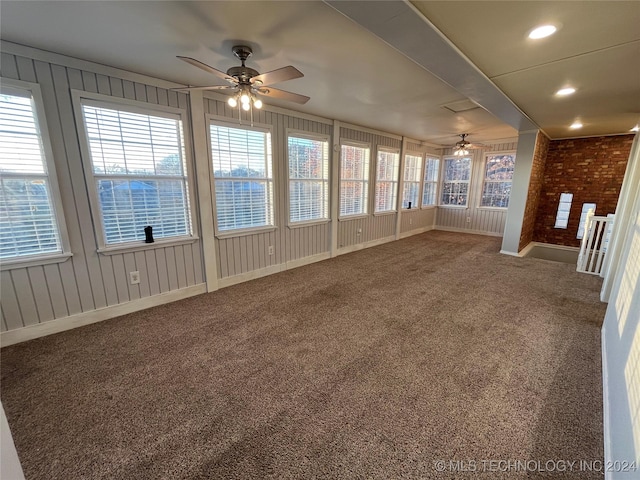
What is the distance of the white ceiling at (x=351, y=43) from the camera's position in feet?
5.47

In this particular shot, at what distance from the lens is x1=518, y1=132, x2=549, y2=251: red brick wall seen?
17.3 feet

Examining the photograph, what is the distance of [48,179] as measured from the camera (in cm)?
245

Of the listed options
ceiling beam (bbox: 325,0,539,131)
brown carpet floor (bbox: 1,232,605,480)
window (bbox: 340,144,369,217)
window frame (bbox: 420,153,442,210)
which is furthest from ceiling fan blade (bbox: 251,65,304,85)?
window frame (bbox: 420,153,442,210)

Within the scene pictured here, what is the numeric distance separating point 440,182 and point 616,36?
6.66 m

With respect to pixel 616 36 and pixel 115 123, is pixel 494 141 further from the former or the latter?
pixel 115 123

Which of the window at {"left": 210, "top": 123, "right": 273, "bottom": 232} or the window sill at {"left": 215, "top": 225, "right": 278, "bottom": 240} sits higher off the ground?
the window at {"left": 210, "top": 123, "right": 273, "bottom": 232}

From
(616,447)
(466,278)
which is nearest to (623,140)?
(466,278)

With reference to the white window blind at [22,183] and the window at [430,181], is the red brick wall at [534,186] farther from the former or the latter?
the white window blind at [22,183]

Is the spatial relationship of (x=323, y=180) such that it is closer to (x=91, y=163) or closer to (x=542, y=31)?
(x=91, y=163)

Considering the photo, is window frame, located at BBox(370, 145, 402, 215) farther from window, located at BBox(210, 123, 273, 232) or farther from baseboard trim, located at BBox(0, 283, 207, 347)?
baseboard trim, located at BBox(0, 283, 207, 347)

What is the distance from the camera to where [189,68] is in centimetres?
260

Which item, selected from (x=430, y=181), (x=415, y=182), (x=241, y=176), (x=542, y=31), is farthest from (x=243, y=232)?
(x=430, y=181)

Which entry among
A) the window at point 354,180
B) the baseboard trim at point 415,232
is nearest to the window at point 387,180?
the window at point 354,180

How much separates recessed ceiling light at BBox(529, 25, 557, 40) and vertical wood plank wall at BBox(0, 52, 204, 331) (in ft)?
11.0
